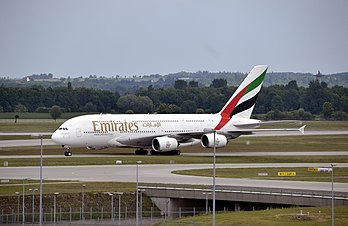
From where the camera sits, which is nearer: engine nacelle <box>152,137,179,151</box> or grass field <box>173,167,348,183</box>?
grass field <box>173,167,348,183</box>

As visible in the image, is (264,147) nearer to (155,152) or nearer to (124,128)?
(155,152)

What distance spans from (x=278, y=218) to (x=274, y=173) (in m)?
27.1

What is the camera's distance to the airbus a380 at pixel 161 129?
104m

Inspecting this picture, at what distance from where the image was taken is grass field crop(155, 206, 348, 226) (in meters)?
57.8

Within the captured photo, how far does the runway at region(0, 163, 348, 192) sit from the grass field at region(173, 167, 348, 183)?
2475 mm

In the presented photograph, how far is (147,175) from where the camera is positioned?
274 feet

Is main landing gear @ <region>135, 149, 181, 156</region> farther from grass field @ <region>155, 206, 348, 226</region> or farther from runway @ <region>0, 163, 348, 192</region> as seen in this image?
grass field @ <region>155, 206, 348, 226</region>

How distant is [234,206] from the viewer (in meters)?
70.0

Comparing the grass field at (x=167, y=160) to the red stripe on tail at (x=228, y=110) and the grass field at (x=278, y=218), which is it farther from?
the grass field at (x=278, y=218)

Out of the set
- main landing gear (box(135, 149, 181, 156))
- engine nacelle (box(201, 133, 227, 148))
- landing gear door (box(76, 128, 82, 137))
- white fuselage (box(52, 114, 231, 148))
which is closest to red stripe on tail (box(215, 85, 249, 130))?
white fuselage (box(52, 114, 231, 148))

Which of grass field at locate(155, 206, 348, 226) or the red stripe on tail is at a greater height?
the red stripe on tail

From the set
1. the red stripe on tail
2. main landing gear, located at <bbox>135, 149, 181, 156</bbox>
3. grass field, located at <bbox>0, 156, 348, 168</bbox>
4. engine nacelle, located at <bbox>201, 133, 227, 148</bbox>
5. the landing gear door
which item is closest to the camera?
grass field, located at <bbox>0, 156, 348, 168</bbox>

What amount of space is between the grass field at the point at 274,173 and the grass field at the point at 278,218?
17.5 meters

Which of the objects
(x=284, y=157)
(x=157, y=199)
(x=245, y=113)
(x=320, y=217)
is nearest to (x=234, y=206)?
(x=157, y=199)
